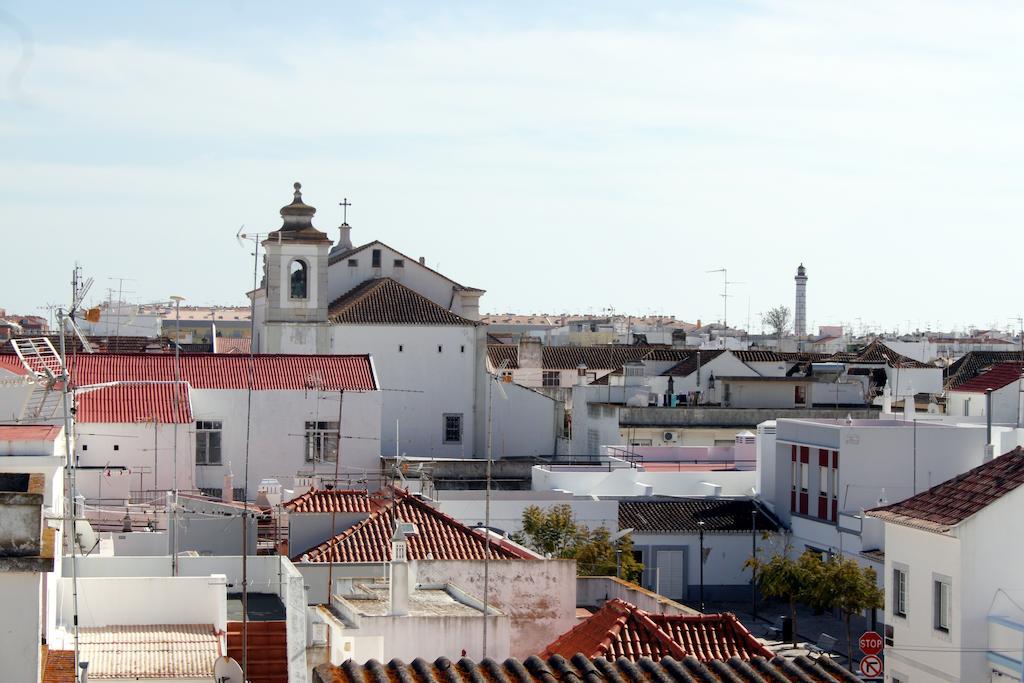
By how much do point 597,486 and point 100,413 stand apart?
10.8 metres

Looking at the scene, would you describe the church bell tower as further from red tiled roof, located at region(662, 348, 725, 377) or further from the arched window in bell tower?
red tiled roof, located at region(662, 348, 725, 377)

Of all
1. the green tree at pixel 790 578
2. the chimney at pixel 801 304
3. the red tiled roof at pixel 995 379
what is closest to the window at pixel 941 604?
the green tree at pixel 790 578

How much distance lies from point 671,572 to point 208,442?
9917 mm

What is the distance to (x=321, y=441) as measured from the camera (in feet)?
120

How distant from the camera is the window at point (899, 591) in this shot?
67.1 ft

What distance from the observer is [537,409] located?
4891cm

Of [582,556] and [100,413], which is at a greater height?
[100,413]

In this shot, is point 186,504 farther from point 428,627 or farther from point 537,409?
point 537,409

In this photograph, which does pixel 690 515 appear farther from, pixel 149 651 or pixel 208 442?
pixel 149 651

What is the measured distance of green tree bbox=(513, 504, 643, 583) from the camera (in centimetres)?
2991

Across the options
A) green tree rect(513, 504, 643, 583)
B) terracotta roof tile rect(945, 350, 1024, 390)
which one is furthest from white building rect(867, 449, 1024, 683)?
terracotta roof tile rect(945, 350, 1024, 390)

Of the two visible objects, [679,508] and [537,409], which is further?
[537,409]

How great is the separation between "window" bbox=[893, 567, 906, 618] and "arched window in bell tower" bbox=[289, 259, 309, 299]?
93.5 feet

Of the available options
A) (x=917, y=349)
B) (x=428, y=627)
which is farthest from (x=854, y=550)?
(x=917, y=349)
